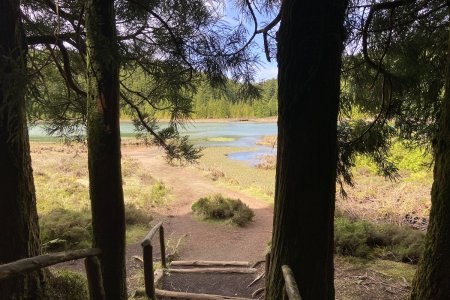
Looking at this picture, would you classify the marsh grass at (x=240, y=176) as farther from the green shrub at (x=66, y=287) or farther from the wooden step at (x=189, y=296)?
the green shrub at (x=66, y=287)

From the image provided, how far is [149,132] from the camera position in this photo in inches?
183

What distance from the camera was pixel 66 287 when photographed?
3.25 meters

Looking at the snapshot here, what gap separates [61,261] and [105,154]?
899 millimetres

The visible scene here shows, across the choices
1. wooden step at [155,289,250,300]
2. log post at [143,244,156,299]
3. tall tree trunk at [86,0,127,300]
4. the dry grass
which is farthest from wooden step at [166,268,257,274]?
the dry grass

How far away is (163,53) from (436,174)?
2.98 meters

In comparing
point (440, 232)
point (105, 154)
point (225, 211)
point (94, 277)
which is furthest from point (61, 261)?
point (225, 211)

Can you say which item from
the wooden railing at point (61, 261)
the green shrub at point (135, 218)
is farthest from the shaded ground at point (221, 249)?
the wooden railing at point (61, 261)

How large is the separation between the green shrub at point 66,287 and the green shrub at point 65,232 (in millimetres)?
3886

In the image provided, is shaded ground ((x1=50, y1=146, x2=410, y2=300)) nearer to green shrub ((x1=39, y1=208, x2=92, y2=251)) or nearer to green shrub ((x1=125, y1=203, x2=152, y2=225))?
green shrub ((x1=125, y1=203, x2=152, y2=225))

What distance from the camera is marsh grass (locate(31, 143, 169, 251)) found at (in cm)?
758

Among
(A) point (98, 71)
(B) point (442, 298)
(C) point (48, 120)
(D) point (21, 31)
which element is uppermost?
(D) point (21, 31)

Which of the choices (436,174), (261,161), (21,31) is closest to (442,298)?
(436,174)

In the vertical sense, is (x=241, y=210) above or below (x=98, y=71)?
below

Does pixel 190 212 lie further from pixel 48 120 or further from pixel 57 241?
pixel 48 120
